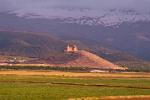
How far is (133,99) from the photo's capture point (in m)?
62.3

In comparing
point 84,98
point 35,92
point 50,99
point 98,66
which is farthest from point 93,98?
point 98,66

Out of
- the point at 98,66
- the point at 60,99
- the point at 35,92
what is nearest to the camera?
the point at 60,99

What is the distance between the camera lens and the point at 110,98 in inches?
2452

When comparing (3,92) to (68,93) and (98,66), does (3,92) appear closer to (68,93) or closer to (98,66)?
(68,93)

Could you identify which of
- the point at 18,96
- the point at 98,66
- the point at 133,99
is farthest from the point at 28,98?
the point at 98,66

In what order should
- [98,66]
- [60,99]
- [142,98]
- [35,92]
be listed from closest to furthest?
[60,99], [142,98], [35,92], [98,66]

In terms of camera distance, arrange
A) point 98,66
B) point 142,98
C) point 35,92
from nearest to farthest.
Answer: point 142,98 < point 35,92 < point 98,66

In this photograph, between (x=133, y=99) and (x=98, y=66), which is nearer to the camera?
(x=133, y=99)

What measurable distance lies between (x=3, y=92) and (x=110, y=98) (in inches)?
526

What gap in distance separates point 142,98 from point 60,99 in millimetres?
10349

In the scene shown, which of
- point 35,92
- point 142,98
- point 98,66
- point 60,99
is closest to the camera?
→ point 60,99

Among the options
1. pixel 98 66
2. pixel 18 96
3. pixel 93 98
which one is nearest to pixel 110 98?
pixel 93 98

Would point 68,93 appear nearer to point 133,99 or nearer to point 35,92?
point 35,92

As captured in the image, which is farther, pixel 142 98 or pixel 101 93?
pixel 101 93
